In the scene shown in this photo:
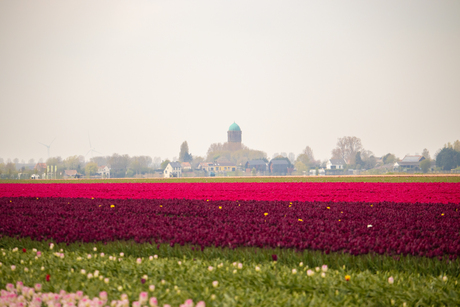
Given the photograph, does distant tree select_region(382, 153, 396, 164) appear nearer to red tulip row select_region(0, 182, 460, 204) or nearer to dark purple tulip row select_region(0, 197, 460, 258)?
red tulip row select_region(0, 182, 460, 204)

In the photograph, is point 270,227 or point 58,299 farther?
point 270,227

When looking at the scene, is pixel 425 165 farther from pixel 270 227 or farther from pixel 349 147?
pixel 270 227

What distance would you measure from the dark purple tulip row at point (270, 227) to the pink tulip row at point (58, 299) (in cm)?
356

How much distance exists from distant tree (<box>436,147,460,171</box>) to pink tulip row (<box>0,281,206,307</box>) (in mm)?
146626

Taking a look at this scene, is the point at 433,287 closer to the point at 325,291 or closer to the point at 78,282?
the point at 325,291

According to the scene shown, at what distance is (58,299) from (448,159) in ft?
485

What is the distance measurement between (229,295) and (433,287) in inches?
126

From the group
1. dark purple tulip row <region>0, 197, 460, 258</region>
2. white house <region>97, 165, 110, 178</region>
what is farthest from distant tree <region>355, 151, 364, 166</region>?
dark purple tulip row <region>0, 197, 460, 258</region>

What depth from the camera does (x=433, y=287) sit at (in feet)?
20.3

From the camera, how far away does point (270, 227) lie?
34.1 ft

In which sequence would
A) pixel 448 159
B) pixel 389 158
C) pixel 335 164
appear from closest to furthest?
pixel 448 159, pixel 335 164, pixel 389 158

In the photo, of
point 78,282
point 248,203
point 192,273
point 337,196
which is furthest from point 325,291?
point 337,196

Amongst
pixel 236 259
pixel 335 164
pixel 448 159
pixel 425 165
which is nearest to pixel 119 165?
pixel 335 164

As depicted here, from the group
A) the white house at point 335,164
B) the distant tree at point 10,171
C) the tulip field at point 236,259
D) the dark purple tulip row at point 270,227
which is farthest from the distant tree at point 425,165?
the tulip field at point 236,259
